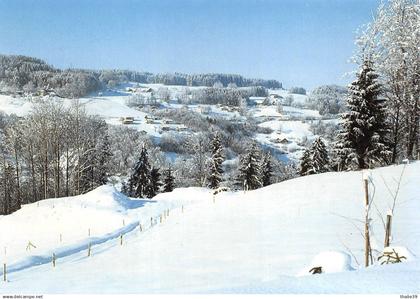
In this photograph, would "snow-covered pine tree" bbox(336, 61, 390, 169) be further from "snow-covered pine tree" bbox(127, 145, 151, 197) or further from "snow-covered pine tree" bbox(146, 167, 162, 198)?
"snow-covered pine tree" bbox(146, 167, 162, 198)

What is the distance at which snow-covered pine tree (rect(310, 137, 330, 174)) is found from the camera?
4412 centimetres

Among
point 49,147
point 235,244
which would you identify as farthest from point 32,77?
point 235,244

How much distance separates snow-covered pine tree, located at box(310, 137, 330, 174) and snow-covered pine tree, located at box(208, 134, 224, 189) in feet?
29.7

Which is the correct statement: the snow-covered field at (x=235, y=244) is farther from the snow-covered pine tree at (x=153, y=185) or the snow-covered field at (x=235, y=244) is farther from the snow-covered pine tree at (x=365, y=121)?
the snow-covered pine tree at (x=153, y=185)

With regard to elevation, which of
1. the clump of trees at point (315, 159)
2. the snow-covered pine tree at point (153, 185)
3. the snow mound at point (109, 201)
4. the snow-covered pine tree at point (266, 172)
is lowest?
the snow-covered pine tree at point (153, 185)

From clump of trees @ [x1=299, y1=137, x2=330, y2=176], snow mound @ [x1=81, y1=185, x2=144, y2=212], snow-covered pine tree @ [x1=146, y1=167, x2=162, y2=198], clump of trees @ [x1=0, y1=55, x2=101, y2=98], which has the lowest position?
snow-covered pine tree @ [x1=146, y1=167, x2=162, y2=198]

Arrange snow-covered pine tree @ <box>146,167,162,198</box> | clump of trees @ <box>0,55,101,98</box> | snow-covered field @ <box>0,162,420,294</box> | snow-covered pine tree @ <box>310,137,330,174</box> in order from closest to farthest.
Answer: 1. snow-covered field @ <box>0,162,420,294</box>
2. snow-covered pine tree @ <box>310,137,330,174</box>
3. snow-covered pine tree @ <box>146,167,162,198</box>
4. clump of trees @ <box>0,55,101,98</box>

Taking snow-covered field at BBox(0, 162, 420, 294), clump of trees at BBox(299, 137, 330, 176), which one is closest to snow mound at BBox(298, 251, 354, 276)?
snow-covered field at BBox(0, 162, 420, 294)

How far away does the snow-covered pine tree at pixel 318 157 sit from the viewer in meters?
44.1

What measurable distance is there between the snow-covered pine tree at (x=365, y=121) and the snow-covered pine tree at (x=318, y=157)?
1579cm

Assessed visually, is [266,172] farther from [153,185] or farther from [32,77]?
[32,77]

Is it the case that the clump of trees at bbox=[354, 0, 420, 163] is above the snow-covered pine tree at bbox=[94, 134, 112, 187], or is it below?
above

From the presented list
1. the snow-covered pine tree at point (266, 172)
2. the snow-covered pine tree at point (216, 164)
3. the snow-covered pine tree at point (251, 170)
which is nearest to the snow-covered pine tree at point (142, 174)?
the snow-covered pine tree at point (216, 164)

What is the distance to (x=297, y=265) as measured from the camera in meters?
10.1
